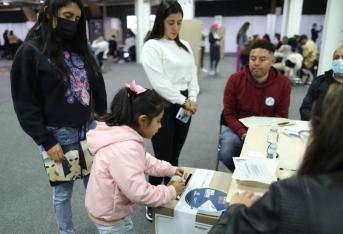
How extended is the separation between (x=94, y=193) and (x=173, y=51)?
104 cm

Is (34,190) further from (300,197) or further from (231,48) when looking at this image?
(231,48)

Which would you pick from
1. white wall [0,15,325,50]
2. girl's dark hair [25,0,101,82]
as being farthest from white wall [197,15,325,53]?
girl's dark hair [25,0,101,82]

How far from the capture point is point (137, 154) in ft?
4.15

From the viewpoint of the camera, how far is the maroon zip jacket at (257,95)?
7.39ft

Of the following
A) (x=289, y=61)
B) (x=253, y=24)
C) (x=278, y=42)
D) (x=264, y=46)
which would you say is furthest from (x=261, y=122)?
(x=253, y=24)

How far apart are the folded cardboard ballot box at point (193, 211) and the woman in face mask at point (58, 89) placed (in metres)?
0.47

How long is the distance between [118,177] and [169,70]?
0.92 m

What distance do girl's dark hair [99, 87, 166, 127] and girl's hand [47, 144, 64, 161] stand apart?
0.30 m

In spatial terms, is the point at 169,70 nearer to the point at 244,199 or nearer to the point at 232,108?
the point at 232,108

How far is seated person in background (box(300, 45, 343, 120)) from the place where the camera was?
7.37 feet

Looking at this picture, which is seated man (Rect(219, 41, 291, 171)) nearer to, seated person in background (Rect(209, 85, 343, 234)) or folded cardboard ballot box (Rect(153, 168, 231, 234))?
folded cardboard ballot box (Rect(153, 168, 231, 234))

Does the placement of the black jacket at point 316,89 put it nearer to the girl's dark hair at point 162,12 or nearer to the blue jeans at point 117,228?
the girl's dark hair at point 162,12

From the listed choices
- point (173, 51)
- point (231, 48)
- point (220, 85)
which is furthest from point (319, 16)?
point (173, 51)

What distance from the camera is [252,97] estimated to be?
7.45 ft
